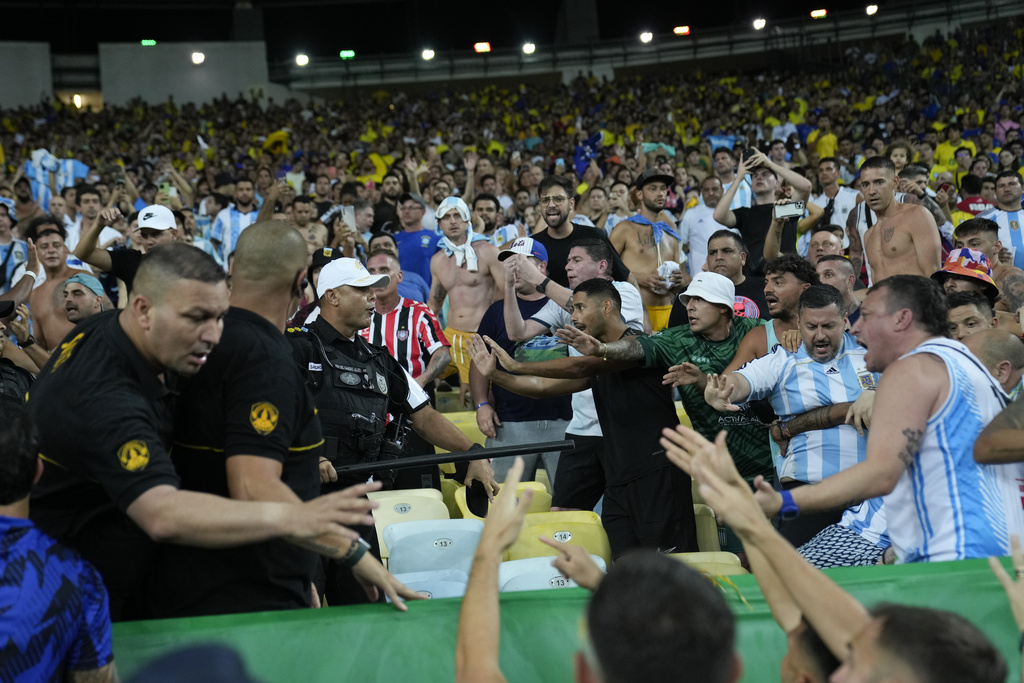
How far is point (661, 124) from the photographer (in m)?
23.0

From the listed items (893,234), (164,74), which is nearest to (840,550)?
(893,234)

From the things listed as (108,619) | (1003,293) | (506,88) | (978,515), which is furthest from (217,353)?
(506,88)

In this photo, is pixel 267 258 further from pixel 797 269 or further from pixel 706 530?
pixel 797 269

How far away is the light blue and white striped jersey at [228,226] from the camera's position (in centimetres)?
1137

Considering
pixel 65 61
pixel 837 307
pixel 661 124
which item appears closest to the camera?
pixel 837 307

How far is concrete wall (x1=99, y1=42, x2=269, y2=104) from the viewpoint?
97.0ft

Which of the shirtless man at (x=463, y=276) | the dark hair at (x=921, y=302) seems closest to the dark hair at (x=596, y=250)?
the shirtless man at (x=463, y=276)

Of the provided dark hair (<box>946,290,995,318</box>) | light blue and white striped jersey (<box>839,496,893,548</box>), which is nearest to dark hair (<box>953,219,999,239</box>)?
dark hair (<box>946,290,995,318</box>)

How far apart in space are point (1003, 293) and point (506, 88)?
25.8 m

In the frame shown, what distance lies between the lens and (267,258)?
3.11m

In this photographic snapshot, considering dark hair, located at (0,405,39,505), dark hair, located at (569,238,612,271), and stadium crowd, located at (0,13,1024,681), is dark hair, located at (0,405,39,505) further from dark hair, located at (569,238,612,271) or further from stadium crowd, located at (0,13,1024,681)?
dark hair, located at (569,238,612,271)

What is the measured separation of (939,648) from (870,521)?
2799mm

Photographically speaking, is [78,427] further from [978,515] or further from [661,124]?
[661,124]

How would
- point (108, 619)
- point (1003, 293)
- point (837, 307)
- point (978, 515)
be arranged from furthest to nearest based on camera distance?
point (1003, 293)
point (837, 307)
point (978, 515)
point (108, 619)
